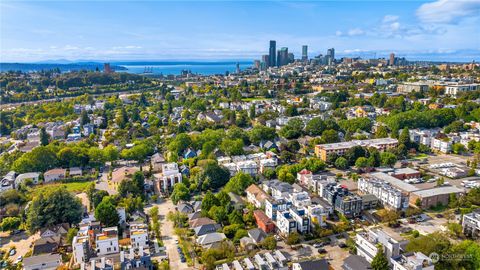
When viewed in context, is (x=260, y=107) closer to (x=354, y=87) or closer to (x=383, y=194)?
(x=354, y=87)

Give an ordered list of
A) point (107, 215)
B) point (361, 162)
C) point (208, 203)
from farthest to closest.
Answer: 1. point (361, 162)
2. point (208, 203)
3. point (107, 215)

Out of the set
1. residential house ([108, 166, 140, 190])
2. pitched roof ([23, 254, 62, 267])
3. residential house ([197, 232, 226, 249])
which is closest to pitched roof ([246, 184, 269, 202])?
residential house ([197, 232, 226, 249])

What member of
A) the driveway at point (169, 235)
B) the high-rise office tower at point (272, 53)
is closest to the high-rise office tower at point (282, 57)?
the high-rise office tower at point (272, 53)

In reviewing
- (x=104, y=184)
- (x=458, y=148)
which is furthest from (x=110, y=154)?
(x=458, y=148)

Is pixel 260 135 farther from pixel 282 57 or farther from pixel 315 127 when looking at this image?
pixel 282 57

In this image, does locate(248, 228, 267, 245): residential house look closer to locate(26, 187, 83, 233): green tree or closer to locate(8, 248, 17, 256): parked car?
locate(26, 187, 83, 233): green tree
